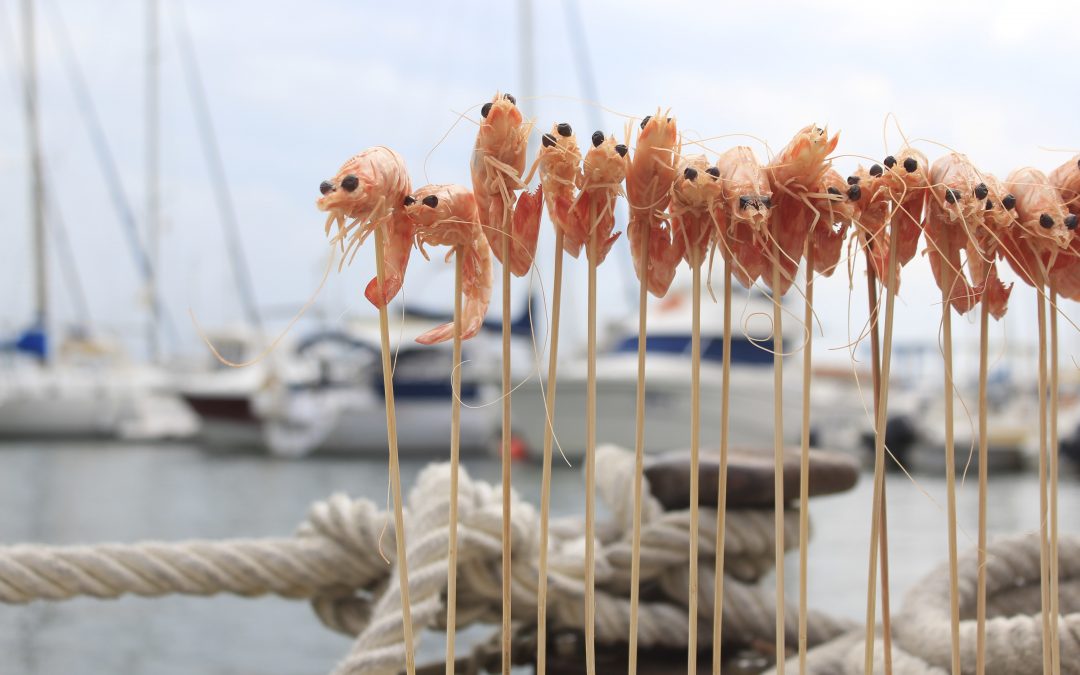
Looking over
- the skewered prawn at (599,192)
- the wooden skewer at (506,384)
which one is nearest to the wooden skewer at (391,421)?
the wooden skewer at (506,384)

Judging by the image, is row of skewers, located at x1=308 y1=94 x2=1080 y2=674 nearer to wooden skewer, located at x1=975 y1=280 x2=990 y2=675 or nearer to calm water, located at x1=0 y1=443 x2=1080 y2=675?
wooden skewer, located at x1=975 y1=280 x2=990 y2=675

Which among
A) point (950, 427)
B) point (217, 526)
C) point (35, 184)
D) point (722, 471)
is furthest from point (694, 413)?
point (35, 184)

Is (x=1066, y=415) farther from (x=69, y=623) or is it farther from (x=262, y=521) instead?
(x=69, y=623)

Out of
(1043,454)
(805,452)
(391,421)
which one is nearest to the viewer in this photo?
(391,421)

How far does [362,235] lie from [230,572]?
1.23 meters

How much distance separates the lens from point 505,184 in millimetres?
1312

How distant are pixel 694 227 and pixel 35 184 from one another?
31.4m

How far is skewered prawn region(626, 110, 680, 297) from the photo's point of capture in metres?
1.30

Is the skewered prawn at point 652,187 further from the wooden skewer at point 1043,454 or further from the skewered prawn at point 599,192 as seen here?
the wooden skewer at point 1043,454

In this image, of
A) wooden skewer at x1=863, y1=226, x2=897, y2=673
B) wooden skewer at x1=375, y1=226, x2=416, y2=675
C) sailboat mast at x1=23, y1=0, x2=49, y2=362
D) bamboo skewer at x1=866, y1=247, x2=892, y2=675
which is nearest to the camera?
wooden skewer at x1=375, y1=226, x2=416, y2=675

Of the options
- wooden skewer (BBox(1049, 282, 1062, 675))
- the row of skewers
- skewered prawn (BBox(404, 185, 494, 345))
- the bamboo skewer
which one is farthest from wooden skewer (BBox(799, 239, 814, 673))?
skewered prawn (BBox(404, 185, 494, 345))

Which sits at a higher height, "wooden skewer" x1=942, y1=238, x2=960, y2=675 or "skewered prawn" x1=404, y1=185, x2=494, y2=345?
"skewered prawn" x1=404, y1=185, x2=494, y2=345

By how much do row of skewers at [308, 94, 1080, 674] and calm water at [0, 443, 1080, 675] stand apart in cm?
34

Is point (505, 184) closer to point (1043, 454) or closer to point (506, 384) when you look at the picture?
point (506, 384)
